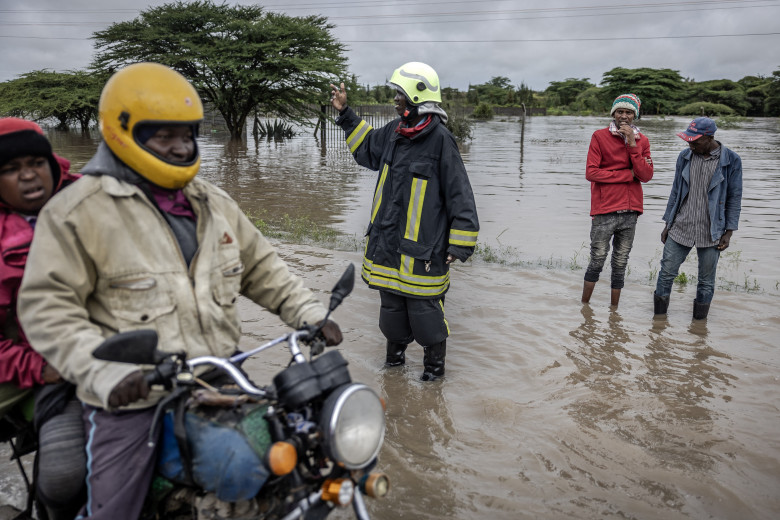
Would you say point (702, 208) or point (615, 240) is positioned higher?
point (702, 208)

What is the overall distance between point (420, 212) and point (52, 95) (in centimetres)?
3671

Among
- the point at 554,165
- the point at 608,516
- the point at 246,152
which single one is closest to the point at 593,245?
the point at 608,516

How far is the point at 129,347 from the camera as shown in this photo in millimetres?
1781

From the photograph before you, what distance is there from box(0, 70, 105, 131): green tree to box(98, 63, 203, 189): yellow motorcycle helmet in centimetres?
3433

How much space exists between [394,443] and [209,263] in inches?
89.6

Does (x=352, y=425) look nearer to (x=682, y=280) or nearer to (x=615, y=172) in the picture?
(x=615, y=172)

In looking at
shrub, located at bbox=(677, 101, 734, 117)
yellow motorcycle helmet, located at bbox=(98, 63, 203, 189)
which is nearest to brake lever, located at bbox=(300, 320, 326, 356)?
yellow motorcycle helmet, located at bbox=(98, 63, 203, 189)

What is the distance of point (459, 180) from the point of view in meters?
4.55

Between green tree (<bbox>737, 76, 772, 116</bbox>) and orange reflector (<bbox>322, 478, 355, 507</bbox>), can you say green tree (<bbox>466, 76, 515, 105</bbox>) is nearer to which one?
green tree (<bbox>737, 76, 772, 116</bbox>)

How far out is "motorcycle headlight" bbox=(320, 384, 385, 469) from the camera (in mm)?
1806

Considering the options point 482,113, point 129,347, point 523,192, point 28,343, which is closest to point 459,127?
point 523,192

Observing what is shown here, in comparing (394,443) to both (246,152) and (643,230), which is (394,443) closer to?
(643,230)

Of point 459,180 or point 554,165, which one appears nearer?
point 459,180

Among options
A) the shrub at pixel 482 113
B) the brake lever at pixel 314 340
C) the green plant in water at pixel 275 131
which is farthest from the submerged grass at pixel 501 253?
the shrub at pixel 482 113
